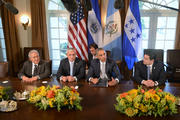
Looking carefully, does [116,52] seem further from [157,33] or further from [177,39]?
[177,39]

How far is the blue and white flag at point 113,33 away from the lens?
4207mm

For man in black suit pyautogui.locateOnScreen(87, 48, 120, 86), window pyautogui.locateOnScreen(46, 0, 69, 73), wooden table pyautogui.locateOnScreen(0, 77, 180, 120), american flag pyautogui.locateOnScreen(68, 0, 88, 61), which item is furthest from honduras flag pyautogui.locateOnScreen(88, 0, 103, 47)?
wooden table pyautogui.locateOnScreen(0, 77, 180, 120)

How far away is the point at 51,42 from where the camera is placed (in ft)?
16.4

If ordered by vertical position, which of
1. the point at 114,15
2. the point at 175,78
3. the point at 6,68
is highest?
the point at 114,15

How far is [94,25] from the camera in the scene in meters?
4.33

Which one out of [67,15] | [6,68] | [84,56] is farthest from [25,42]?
[6,68]

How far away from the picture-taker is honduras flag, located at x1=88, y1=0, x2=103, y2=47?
4254mm

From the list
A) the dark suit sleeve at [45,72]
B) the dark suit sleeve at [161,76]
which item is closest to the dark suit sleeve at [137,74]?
the dark suit sleeve at [161,76]

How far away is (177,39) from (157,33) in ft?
1.80

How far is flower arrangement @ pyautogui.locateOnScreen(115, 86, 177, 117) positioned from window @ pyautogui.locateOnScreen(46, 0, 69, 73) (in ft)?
12.5

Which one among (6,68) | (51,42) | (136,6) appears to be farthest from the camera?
(51,42)

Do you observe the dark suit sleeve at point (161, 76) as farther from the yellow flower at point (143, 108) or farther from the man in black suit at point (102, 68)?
the yellow flower at point (143, 108)

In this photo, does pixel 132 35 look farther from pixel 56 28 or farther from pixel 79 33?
pixel 56 28

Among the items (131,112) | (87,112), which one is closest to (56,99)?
(87,112)
